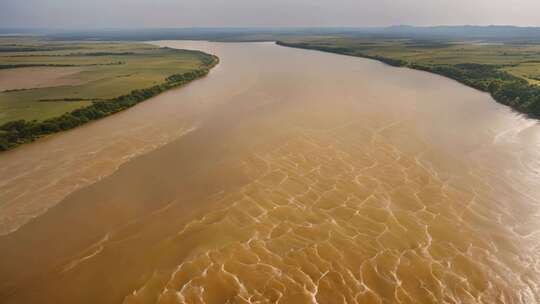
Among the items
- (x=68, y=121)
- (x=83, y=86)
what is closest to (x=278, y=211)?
(x=68, y=121)

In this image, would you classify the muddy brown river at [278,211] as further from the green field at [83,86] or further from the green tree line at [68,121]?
the green field at [83,86]

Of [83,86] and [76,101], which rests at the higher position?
[76,101]

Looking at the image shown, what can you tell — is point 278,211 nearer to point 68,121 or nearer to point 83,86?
point 68,121

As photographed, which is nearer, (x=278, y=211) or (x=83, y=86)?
(x=278, y=211)

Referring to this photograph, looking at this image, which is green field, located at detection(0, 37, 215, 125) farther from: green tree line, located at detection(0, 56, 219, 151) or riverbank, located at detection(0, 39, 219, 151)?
green tree line, located at detection(0, 56, 219, 151)

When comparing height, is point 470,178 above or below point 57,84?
above

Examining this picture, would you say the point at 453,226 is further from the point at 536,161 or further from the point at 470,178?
the point at 536,161

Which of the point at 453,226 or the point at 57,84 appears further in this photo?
the point at 57,84

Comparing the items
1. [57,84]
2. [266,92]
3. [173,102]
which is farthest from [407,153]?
[57,84]
